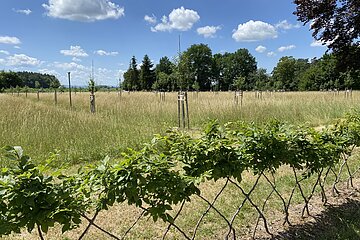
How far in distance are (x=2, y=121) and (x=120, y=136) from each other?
279 centimetres

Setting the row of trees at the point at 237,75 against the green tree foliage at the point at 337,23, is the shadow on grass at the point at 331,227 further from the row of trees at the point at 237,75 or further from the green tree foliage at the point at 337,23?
the row of trees at the point at 237,75

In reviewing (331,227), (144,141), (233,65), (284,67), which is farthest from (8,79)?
(331,227)

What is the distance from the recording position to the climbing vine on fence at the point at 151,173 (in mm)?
1284

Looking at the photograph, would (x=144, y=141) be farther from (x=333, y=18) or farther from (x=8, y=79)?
(x=8, y=79)

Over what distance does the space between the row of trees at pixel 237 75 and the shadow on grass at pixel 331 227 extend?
102 feet

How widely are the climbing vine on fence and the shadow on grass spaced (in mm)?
452

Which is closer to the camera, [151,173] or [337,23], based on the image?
[151,173]

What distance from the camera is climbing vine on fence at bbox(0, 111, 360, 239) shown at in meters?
1.28

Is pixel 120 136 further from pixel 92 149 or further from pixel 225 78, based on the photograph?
pixel 225 78

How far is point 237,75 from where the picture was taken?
74.3 meters

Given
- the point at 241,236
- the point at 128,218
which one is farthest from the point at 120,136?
the point at 241,236

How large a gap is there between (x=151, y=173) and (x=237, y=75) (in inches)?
2965

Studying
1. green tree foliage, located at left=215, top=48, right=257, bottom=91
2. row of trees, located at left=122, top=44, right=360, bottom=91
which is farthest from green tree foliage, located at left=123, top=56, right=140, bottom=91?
green tree foliage, located at left=215, top=48, right=257, bottom=91

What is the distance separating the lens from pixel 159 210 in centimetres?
166
